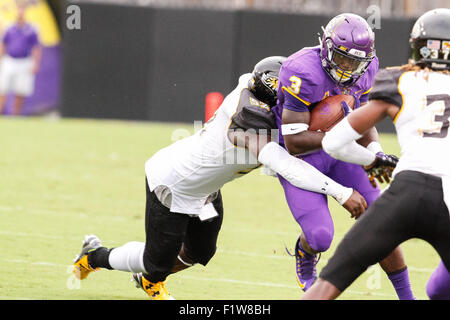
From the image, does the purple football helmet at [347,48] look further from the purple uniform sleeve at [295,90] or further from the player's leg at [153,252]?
the player's leg at [153,252]

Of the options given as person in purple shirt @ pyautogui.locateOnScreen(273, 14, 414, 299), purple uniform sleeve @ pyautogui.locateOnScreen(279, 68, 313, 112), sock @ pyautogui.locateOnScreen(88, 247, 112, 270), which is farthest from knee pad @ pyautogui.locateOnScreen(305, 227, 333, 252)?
sock @ pyautogui.locateOnScreen(88, 247, 112, 270)

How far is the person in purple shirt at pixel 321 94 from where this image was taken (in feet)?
15.6

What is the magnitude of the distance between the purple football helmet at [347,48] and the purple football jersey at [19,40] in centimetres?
1262

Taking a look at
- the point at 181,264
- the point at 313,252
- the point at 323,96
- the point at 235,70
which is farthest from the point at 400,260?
the point at 235,70

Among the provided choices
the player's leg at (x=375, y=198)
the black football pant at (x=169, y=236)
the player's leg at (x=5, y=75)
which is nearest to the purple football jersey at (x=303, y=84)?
the player's leg at (x=375, y=198)

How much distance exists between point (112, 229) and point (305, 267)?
8.50ft

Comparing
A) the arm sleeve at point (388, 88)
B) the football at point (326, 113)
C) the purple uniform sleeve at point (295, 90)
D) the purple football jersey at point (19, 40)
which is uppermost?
the arm sleeve at point (388, 88)

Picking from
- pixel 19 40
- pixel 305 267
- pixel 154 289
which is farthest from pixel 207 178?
pixel 19 40

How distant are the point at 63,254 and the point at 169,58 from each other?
10255 mm

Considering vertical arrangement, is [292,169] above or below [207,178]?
above

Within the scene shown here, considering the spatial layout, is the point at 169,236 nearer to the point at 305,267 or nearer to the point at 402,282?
the point at 305,267

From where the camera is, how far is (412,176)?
375 cm

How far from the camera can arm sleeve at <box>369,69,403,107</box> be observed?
12.4 ft

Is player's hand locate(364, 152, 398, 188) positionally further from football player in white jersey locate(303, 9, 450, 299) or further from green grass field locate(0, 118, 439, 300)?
green grass field locate(0, 118, 439, 300)
